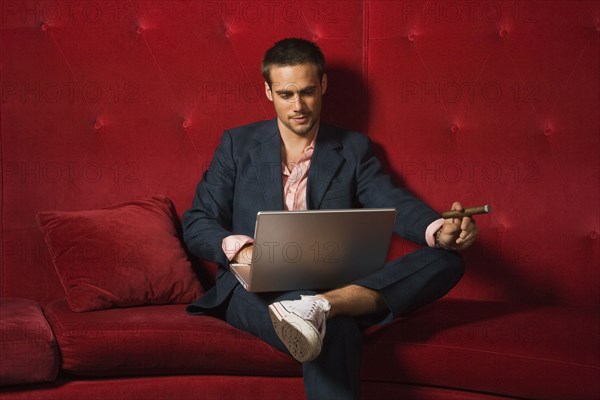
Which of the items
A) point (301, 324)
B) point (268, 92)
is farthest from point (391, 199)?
point (301, 324)

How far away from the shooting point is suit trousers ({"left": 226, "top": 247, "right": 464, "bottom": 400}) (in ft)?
6.09

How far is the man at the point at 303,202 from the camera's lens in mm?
2053

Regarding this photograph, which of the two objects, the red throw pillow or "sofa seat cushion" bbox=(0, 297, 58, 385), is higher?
the red throw pillow

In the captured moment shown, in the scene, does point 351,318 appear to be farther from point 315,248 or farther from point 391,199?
point 391,199

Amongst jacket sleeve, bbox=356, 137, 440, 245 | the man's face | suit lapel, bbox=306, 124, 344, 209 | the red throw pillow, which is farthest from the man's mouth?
the red throw pillow

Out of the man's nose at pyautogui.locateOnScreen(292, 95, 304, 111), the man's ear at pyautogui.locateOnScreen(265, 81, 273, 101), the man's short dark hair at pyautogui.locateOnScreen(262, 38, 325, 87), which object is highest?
the man's short dark hair at pyautogui.locateOnScreen(262, 38, 325, 87)

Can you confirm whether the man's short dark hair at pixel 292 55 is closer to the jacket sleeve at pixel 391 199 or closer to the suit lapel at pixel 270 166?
the suit lapel at pixel 270 166

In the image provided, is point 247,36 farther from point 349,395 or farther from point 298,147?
point 349,395

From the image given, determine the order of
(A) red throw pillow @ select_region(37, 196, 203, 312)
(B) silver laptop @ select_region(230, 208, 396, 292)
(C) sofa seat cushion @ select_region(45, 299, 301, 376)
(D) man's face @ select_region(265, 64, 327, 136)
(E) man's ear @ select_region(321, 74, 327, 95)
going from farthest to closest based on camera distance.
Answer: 1. (E) man's ear @ select_region(321, 74, 327, 95)
2. (D) man's face @ select_region(265, 64, 327, 136)
3. (A) red throw pillow @ select_region(37, 196, 203, 312)
4. (C) sofa seat cushion @ select_region(45, 299, 301, 376)
5. (B) silver laptop @ select_region(230, 208, 396, 292)

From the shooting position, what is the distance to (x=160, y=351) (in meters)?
2.01

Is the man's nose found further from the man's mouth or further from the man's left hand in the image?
the man's left hand

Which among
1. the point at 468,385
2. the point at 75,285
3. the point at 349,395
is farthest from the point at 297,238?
the point at 75,285

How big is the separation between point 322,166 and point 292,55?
327 millimetres

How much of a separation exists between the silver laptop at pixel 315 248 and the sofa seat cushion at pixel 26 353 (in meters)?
0.48
